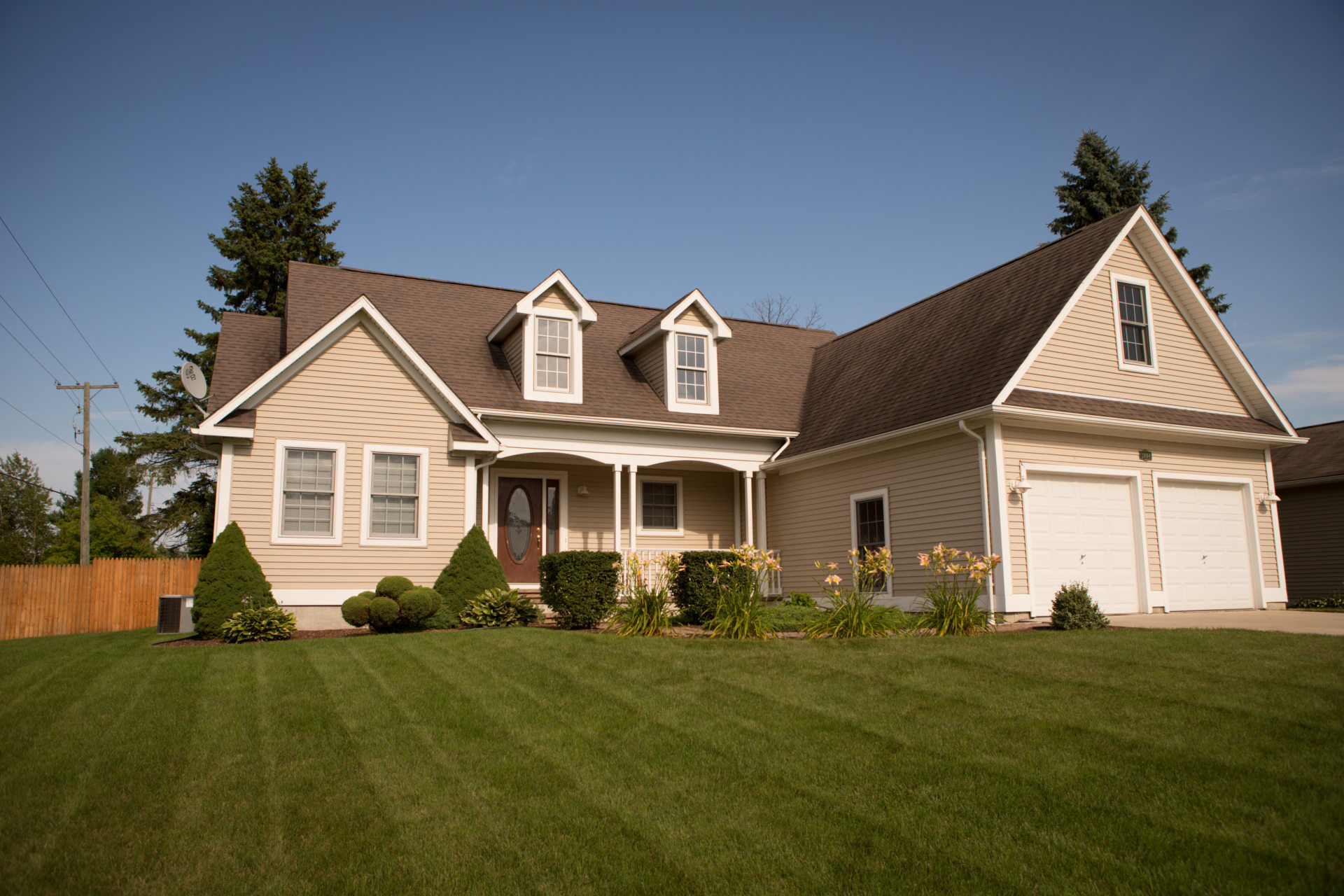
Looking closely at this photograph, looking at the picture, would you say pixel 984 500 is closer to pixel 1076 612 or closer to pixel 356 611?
pixel 1076 612

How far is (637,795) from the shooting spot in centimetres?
496

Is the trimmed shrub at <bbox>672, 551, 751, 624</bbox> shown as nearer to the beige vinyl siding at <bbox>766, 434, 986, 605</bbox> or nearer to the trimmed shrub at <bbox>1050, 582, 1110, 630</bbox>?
the beige vinyl siding at <bbox>766, 434, 986, 605</bbox>

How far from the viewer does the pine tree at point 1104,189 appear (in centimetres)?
2788

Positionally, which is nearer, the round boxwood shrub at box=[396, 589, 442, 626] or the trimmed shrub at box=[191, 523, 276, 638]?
the trimmed shrub at box=[191, 523, 276, 638]

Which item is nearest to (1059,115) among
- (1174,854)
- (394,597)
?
(394,597)

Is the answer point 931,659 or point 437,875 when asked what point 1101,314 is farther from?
point 437,875

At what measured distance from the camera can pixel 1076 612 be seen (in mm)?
11297

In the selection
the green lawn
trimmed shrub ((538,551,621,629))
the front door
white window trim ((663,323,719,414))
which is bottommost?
the green lawn

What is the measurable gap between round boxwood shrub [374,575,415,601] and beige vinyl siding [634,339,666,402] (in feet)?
23.2

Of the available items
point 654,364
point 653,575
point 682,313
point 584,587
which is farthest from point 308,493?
point 682,313

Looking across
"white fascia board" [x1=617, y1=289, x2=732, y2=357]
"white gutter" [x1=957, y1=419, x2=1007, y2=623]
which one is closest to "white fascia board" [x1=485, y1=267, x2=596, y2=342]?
"white fascia board" [x1=617, y1=289, x2=732, y2=357]

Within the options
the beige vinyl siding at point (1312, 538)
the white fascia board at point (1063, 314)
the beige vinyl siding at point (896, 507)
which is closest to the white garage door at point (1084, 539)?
the beige vinyl siding at point (896, 507)

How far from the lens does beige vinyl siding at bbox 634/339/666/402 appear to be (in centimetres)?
1827

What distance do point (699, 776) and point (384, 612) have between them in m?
8.51
